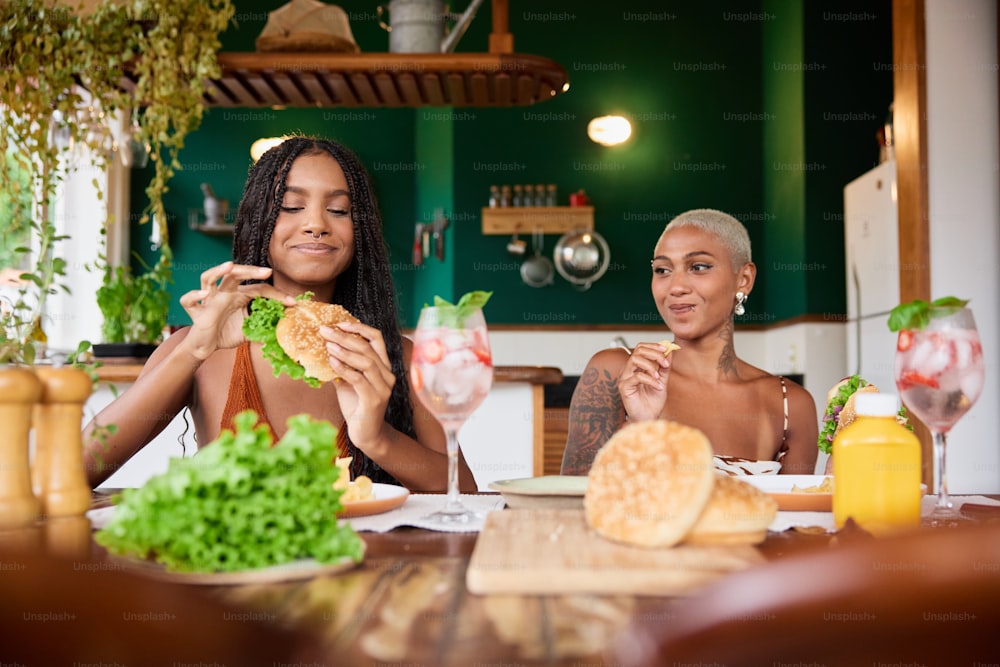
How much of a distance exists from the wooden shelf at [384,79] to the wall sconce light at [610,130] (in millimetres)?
3403

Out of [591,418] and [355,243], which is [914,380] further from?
[355,243]

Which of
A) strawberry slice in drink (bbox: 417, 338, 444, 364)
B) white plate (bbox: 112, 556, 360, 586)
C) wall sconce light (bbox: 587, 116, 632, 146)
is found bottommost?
white plate (bbox: 112, 556, 360, 586)

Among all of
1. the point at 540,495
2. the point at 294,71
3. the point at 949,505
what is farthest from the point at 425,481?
the point at 294,71

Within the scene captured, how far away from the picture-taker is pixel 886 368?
5.02 meters

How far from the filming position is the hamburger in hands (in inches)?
58.3

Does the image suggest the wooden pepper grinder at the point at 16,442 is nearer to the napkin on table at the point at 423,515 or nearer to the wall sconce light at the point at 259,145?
the napkin on table at the point at 423,515

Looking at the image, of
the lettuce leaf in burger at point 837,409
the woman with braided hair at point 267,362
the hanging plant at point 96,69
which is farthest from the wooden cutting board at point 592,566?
the hanging plant at point 96,69

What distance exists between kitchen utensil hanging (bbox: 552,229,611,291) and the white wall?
3.84m

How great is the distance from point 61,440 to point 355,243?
3.75ft

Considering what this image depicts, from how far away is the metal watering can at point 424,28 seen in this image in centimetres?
360

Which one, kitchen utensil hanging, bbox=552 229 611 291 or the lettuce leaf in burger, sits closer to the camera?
the lettuce leaf in burger

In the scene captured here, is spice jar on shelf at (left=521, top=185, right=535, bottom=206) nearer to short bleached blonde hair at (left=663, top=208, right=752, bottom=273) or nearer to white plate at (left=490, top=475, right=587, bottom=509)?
short bleached blonde hair at (left=663, top=208, right=752, bottom=273)

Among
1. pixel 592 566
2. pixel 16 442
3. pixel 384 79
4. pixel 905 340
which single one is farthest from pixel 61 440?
pixel 384 79

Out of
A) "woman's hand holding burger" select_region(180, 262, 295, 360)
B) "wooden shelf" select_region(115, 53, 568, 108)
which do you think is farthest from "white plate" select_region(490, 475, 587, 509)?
"wooden shelf" select_region(115, 53, 568, 108)
